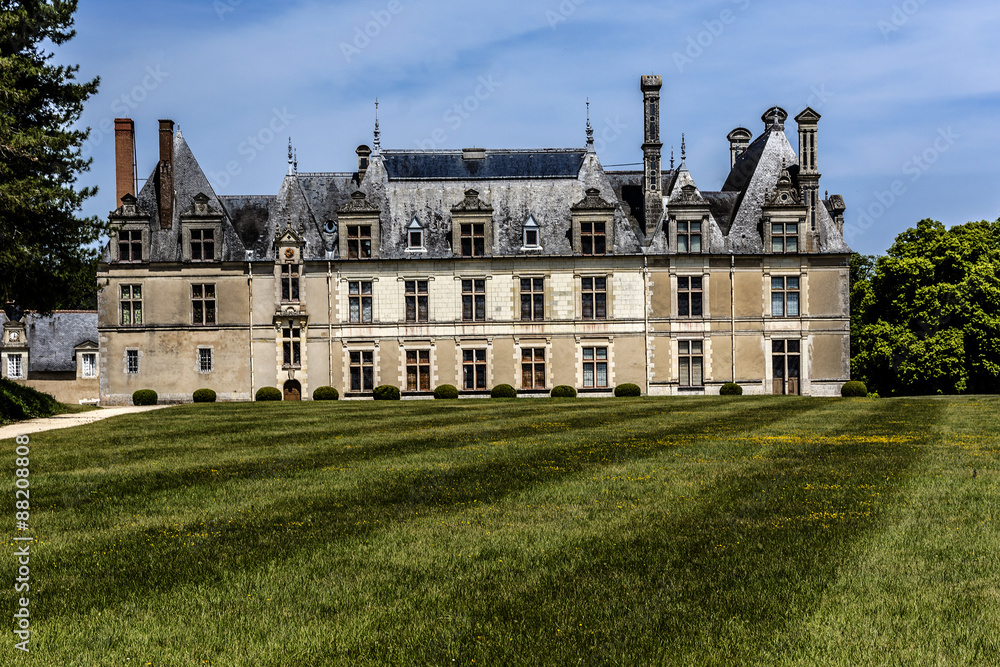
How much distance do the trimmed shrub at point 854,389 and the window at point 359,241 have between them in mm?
26250

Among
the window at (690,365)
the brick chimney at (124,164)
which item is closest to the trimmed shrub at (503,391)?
the window at (690,365)

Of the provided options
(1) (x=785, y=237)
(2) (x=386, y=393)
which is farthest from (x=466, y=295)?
(1) (x=785, y=237)

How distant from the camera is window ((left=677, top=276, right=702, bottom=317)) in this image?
51438 mm

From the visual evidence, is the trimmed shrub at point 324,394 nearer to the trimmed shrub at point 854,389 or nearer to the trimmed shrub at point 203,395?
the trimmed shrub at point 203,395

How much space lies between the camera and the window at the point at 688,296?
51.4 meters

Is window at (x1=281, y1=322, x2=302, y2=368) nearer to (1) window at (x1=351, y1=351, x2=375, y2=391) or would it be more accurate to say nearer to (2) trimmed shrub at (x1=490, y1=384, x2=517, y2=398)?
(1) window at (x1=351, y1=351, x2=375, y2=391)

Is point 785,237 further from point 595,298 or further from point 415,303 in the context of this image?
point 415,303

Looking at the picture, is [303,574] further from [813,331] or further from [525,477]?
[813,331]

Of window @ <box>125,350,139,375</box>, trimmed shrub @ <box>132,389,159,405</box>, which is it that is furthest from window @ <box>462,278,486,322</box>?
window @ <box>125,350,139,375</box>

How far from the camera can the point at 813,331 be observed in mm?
51562

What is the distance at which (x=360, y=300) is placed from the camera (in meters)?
51.2

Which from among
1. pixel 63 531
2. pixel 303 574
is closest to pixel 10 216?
pixel 63 531

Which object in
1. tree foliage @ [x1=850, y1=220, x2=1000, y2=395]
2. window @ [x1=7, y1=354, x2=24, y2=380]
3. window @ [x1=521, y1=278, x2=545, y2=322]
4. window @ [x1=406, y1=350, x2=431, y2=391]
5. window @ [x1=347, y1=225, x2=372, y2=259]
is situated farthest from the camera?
window @ [x1=7, y1=354, x2=24, y2=380]

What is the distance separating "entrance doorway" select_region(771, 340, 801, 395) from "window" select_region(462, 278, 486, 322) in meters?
→ 15.9
